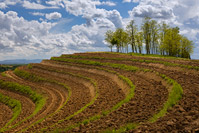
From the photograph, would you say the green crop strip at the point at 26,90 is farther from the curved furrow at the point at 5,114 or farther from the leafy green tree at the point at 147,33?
the leafy green tree at the point at 147,33

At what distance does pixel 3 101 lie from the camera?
3981cm

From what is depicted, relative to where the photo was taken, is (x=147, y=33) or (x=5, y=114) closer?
(x=5, y=114)

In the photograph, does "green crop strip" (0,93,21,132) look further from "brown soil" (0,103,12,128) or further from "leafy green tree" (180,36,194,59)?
"leafy green tree" (180,36,194,59)

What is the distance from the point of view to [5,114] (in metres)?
32.9

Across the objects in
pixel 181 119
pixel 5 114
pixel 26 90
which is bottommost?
pixel 5 114

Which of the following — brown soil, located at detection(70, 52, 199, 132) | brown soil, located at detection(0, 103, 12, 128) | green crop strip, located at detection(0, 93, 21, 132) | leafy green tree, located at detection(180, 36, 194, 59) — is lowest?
brown soil, located at detection(0, 103, 12, 128)

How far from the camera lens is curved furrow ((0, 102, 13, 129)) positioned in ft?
95.8

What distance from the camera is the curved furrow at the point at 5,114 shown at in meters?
29.2

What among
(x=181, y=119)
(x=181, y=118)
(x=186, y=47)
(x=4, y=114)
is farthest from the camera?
(x=186, y=47)

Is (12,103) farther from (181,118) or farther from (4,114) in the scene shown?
(181,118)

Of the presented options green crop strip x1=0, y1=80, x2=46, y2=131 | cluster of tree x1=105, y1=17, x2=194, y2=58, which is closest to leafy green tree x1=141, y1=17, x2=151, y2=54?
cluster of tree x1=105, y1=17, x2=194, y2=58

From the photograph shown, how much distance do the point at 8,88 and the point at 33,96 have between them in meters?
14.6

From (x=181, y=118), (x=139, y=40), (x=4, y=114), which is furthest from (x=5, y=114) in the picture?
(x=139, y=40)

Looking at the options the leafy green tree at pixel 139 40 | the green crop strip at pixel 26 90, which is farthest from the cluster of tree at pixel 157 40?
the green crop strip at pixel 26 90
